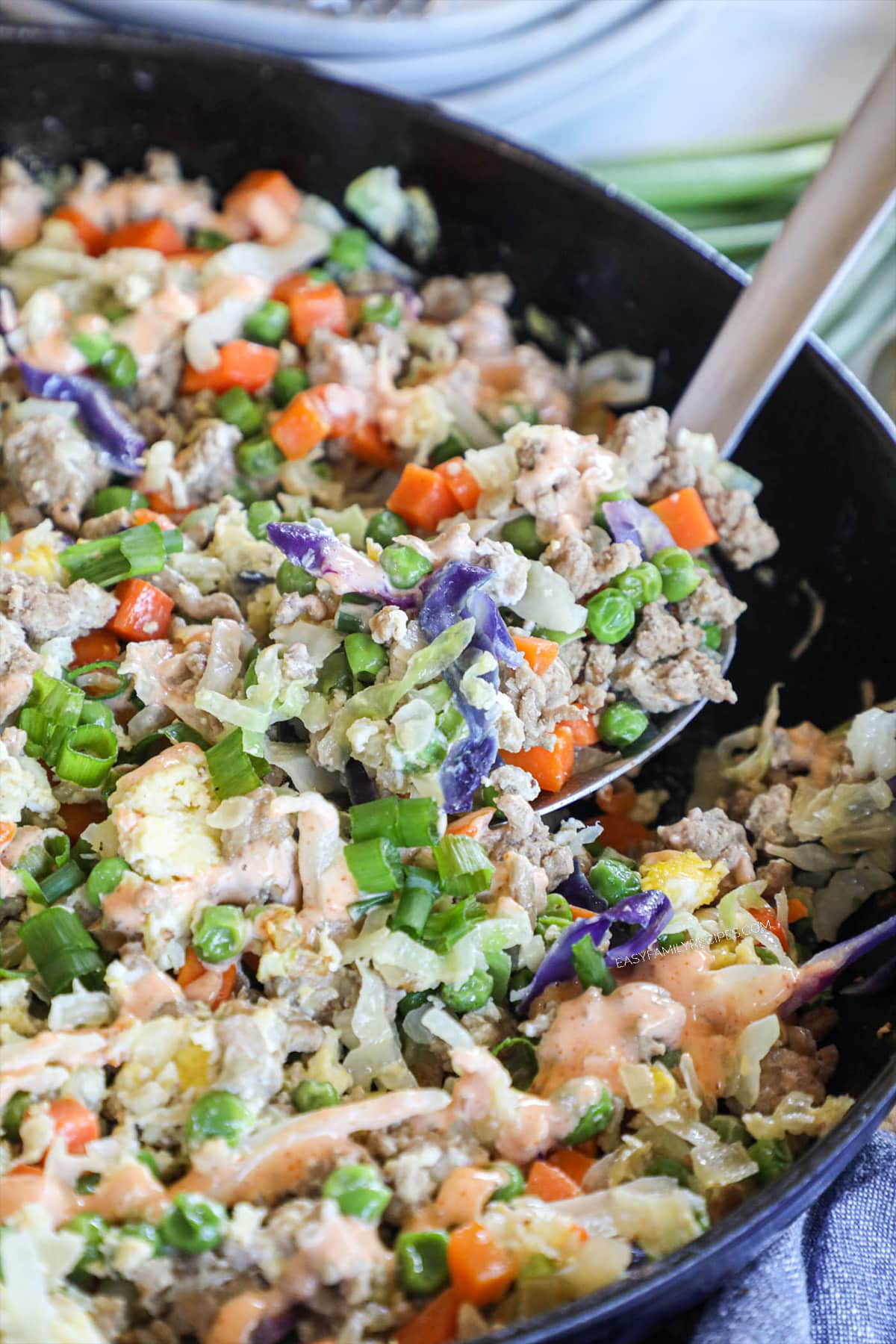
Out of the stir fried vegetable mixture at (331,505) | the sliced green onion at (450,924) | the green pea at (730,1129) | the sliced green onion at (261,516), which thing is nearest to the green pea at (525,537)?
the stir fried vegetable mixture at (331,505)

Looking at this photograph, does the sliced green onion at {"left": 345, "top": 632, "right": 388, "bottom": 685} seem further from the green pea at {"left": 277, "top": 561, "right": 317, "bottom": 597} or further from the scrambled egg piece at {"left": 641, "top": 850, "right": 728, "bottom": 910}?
the scrambled egg piece at {"left": 641, "top": 850, "right": 728, "bottom": 910}

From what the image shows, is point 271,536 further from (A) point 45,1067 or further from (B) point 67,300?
(B) point 67,300

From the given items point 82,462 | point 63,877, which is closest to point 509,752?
point 63,877

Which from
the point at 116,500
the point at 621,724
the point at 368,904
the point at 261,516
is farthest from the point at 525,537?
the point at 116,500

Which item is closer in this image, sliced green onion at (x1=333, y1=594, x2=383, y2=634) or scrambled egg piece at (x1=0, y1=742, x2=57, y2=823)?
scrambled egg piece at (x1=0, y1=742, x2=57, y2=823)

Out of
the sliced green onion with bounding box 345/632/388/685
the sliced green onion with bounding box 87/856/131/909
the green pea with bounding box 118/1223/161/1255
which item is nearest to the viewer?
the green pea with bounding box 118/1223/161/1255

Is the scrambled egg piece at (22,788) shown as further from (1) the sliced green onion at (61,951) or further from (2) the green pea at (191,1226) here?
(2) the green pea at (191,1226)

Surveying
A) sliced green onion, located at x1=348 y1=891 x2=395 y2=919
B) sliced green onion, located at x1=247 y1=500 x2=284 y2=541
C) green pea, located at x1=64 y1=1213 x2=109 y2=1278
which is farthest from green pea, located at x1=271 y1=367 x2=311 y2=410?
green pea, located at x1=64 y1=1213 x2=109 y2=1278
